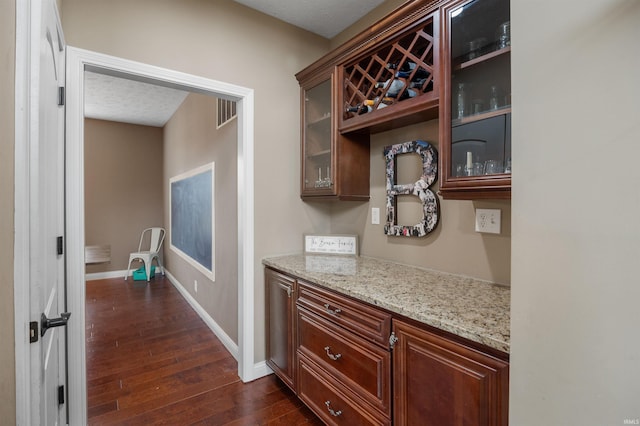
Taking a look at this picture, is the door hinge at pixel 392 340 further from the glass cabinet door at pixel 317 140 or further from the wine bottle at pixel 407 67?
the wine bottle at pixel 407 67

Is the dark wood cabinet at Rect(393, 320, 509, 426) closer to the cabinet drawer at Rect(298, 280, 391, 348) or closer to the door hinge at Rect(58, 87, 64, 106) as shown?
the cabinet drawer at Rect(298, 280, 391, 348)

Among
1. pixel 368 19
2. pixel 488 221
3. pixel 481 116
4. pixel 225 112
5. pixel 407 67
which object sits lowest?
pixel 488 221

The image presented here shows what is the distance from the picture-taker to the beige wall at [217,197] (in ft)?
9.07

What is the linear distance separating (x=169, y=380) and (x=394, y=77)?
264 cm

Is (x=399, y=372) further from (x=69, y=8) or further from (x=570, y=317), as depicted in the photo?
(x=69, y=8)

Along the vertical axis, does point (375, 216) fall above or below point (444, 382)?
above

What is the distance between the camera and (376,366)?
1.37 m

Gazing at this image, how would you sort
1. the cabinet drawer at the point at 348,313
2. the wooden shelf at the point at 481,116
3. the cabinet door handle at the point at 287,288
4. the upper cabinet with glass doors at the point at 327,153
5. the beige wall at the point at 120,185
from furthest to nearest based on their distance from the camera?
the beige wall at the point at 120,185, the upper cabinet with glass doors at the point at 327,153, the cabinet door handle at the point at 287,288, the cabinet drawer at the point at 348,313, the wooden shelf at the point at 481,116

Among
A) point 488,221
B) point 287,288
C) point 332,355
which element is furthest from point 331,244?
point 488,221

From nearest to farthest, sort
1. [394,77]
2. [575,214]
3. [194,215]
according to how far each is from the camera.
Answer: [575,214] → [394,77] → [194,215]

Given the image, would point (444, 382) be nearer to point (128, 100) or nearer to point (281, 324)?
point (281, 324)

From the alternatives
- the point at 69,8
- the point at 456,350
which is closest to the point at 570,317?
the point at 456,350

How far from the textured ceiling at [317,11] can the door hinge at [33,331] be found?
7.53ft

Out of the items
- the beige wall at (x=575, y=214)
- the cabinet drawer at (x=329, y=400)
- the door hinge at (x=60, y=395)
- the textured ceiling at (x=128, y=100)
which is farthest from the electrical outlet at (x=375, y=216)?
the textured ceiling at (x=128, y=100)
